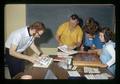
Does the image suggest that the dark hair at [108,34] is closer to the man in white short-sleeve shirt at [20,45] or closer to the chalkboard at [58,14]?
the chalkboard at [58,14]

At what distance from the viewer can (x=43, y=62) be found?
234 centimetres

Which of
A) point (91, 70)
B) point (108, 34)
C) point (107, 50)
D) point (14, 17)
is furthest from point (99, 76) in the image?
point (14, 17)

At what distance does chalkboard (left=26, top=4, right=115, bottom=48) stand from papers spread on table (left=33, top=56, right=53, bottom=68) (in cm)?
9

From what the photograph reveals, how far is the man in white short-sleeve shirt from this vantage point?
7.61 ft

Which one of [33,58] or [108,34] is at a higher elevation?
[108,34]

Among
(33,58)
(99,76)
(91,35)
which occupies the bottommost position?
(99,76)

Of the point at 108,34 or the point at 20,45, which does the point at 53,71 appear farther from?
the point at 108,34

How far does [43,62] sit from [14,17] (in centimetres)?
35

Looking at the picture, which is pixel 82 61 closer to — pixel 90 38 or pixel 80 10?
pixel 90 38

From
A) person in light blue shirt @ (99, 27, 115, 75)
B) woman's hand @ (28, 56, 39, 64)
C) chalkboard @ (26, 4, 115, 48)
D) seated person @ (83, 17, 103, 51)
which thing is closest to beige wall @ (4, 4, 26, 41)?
chalkboard @ (26, 4, 115, 48)

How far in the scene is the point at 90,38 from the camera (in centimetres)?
233

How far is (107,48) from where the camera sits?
2344 millimetres

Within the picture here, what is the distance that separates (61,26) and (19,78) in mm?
444

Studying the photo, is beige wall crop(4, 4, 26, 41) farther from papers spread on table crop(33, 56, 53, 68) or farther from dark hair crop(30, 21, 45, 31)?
papers spread on table crop(33, 56, 53, 68)
